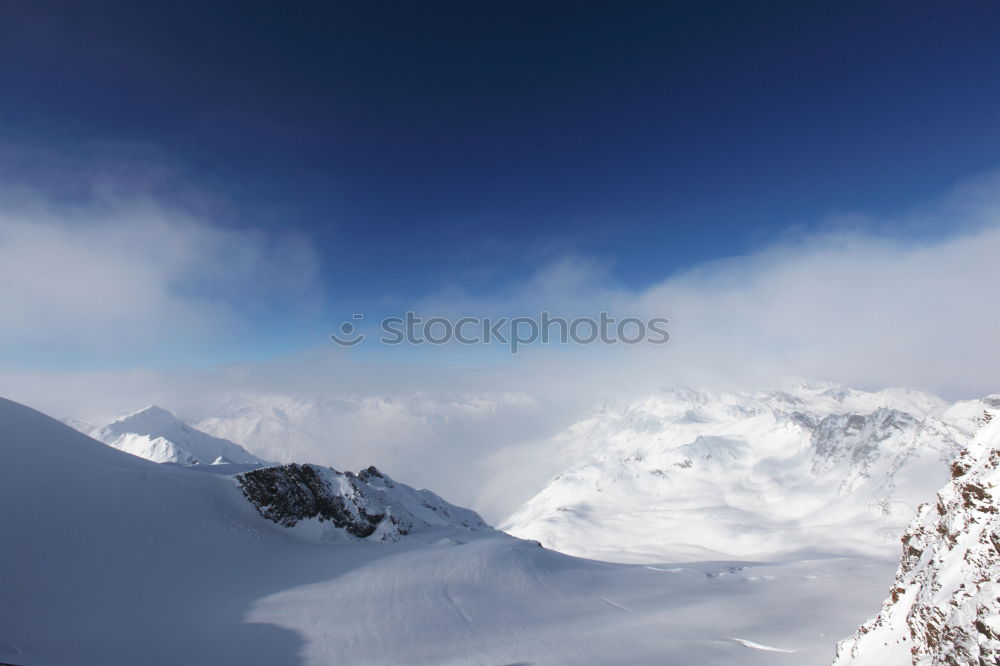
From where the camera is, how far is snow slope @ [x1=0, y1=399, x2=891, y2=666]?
18953 mm

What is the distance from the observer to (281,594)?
25.4 m

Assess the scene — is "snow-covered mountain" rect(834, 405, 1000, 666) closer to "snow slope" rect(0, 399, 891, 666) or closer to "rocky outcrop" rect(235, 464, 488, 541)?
"snow slope" rect(0, 399, 891, 666)

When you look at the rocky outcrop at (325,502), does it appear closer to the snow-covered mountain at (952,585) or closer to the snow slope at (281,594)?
the snow slope at (281,594)

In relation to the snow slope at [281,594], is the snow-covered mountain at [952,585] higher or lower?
higher

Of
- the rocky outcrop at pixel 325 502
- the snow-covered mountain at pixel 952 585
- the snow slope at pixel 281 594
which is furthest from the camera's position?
the rocky outcrop at pixel 325 502

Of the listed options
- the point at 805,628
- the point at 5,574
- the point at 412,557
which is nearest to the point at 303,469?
the point at 412,557

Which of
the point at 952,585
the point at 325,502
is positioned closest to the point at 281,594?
the point at 325,502

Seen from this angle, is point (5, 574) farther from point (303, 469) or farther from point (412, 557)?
point (303, 469)

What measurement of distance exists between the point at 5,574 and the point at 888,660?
32.2m

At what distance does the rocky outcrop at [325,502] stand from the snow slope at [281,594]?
684mm

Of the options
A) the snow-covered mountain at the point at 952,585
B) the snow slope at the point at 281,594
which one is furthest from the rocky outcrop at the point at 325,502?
the snow-covered mountain at the point at 952,585

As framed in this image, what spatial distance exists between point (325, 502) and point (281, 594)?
1542 centimetres

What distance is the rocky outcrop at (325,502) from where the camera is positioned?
122 ft

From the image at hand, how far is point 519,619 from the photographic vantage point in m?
26.1
